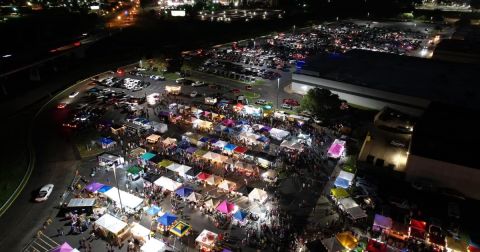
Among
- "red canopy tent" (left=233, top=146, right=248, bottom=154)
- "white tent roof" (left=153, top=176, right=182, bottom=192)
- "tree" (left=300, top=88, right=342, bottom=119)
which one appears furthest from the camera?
"tree" (left=300, top=88, right=342, bottom=119)

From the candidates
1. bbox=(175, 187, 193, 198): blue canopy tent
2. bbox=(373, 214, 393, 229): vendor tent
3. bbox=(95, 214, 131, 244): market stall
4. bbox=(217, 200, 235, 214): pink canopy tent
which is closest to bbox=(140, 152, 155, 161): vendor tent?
bbox=(175, 187, 193, 198): blue canopy tent

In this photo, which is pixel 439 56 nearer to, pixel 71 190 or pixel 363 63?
pixel 363 63

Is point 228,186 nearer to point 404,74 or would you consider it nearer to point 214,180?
point 214,180

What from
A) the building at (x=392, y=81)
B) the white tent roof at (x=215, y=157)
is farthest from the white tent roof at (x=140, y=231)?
the building at (x=392, y=81)

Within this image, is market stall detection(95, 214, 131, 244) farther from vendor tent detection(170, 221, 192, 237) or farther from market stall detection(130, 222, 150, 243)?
vendor tent detection(170, 221, 192, 237)

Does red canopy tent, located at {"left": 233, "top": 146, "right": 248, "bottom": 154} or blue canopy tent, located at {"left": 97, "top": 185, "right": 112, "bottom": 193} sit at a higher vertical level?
red canopy tent, located at {"left": 233, "top": 146, "right": 248, "bottom": 154}

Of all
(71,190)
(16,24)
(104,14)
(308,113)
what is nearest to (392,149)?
(308,113)
